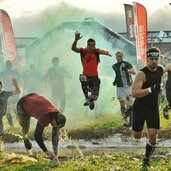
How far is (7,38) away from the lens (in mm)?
23219

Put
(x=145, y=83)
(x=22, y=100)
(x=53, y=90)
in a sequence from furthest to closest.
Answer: (x=53, y=90) → (x=22, y=100) → (x=145, y=83)

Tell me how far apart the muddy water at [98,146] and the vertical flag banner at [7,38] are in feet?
27.0

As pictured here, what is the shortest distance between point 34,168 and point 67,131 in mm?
6574

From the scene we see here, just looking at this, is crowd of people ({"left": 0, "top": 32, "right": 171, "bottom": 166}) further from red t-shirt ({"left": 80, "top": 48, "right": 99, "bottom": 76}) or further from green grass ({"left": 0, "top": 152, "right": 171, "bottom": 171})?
green grass ({"left": 0, "top": 152, "right": 171, "bottom": 171})

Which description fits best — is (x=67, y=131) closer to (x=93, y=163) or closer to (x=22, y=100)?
(x=22, y=100)

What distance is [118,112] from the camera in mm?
19203

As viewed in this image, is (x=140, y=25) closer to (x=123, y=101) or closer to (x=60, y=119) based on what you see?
(x=123, y=101)

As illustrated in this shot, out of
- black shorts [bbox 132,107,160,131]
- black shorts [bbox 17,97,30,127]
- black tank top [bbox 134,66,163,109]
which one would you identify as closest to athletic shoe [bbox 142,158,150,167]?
black shorts [bbox 132,107,160,131]

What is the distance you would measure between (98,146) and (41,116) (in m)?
4.93

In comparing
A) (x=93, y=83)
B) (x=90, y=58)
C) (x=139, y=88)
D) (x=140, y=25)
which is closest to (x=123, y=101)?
(x=93, y=83)

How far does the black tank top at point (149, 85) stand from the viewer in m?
8.81

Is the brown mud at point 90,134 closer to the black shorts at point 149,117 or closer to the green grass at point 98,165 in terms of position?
the green grass at point 98,165

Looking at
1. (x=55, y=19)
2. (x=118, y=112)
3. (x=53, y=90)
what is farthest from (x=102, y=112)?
(x=55, y=19)

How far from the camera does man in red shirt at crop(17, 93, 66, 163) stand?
370 inches
